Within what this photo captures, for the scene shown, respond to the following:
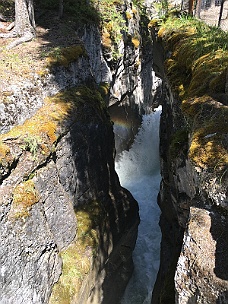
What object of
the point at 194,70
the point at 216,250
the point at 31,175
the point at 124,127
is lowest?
the point at 124,127

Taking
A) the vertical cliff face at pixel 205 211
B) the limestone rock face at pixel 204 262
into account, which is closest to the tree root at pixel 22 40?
the vertical cliff face at pixel 205 211

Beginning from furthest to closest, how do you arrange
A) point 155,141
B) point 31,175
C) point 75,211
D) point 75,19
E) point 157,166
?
point 155,141 → point 157,166 → point 75,19 → point 75,211 → point 31,175

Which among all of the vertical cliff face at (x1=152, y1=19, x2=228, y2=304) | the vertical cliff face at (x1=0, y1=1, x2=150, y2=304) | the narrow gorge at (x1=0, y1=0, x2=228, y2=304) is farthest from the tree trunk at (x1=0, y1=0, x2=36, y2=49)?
the vertical cliff face at (x1=152, y1=19, x2=228, y2=304)

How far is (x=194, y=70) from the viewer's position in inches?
297

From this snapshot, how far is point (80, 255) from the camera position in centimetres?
869

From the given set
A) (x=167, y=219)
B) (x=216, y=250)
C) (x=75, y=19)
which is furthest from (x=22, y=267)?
(x=75, y=19)

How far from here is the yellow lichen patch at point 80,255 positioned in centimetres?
784

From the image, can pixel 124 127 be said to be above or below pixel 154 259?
above

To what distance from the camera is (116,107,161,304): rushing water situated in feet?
36.9

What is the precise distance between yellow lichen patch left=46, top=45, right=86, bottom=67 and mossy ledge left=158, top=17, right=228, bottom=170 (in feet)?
11.6

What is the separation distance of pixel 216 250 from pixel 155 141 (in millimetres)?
16529

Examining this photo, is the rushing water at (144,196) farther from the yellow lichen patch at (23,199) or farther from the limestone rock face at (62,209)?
the yellow lichen patch at (23,199)

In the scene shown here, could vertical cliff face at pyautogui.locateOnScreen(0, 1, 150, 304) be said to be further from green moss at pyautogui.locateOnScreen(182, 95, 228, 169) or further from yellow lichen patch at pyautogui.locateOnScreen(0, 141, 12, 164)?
green moss at pyautogui.locateOnScreen(182, 95, 228, 169)

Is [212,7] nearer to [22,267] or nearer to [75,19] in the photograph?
[75,19]
